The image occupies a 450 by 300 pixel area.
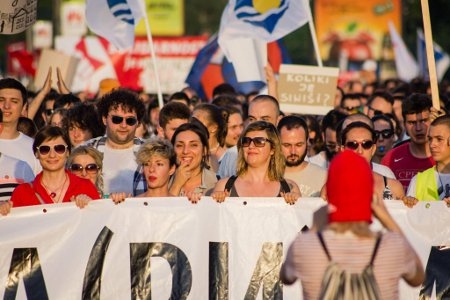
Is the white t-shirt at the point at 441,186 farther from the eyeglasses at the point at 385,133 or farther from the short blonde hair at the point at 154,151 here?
the eyeglasses at the point at 385,133

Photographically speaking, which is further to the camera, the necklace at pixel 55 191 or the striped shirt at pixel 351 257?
the necklace at pixel 55 191

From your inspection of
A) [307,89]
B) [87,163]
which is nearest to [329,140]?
[307,89]

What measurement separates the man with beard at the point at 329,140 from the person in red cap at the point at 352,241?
592 centimetres

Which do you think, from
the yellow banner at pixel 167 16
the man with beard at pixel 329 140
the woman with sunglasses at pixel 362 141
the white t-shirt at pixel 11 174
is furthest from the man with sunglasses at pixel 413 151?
the yellow banner at pixel 167 16

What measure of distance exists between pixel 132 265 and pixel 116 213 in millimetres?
366

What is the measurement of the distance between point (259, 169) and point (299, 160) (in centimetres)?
103

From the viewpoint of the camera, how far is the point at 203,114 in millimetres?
12617

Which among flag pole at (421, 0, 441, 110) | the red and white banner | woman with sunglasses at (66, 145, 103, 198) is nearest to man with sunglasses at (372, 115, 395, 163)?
flag pole at (421, 0, 441, 110)

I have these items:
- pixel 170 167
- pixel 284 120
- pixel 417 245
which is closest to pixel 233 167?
pixel 284 120

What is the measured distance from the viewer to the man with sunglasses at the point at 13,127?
11406mm

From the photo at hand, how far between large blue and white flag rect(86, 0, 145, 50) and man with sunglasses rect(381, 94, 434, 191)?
406cm

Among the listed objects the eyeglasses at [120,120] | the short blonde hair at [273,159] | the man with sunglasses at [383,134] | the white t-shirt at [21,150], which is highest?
the man with sunglasses at [383,134]

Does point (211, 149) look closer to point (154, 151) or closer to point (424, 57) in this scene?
point (154, 151)

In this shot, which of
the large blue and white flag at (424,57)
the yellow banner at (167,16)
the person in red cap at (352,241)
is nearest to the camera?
the person in red cap at (352,241)
